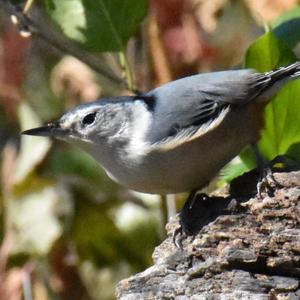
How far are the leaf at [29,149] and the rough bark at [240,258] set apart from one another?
1.30 metres

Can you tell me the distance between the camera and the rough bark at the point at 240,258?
7.35ft

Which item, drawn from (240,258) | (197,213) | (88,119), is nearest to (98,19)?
(88,119)

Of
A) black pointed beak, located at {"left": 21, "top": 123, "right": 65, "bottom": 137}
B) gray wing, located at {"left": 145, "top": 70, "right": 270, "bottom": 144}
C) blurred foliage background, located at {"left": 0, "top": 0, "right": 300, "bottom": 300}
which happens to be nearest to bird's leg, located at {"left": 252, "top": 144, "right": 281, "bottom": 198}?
gray wing, located at {"left": 145, "top": 70, "right": 270, "bottom": 144}

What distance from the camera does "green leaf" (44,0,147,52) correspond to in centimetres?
282

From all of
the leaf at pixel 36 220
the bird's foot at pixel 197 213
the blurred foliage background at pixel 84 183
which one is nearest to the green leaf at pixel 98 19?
the blurred foliage background at pixel 84 183

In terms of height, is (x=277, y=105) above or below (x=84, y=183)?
below

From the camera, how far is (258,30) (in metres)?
4.14

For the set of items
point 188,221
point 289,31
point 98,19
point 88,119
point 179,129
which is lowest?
point 188,221

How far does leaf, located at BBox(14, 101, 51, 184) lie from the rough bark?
1.30 metres

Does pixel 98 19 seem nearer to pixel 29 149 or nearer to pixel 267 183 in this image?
pixel 267 183

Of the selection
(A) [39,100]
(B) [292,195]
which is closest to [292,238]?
(B) [292,195]

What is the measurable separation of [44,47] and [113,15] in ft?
5.15

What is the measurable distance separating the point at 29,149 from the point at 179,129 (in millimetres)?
1254

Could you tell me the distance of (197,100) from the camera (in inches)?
99.2
